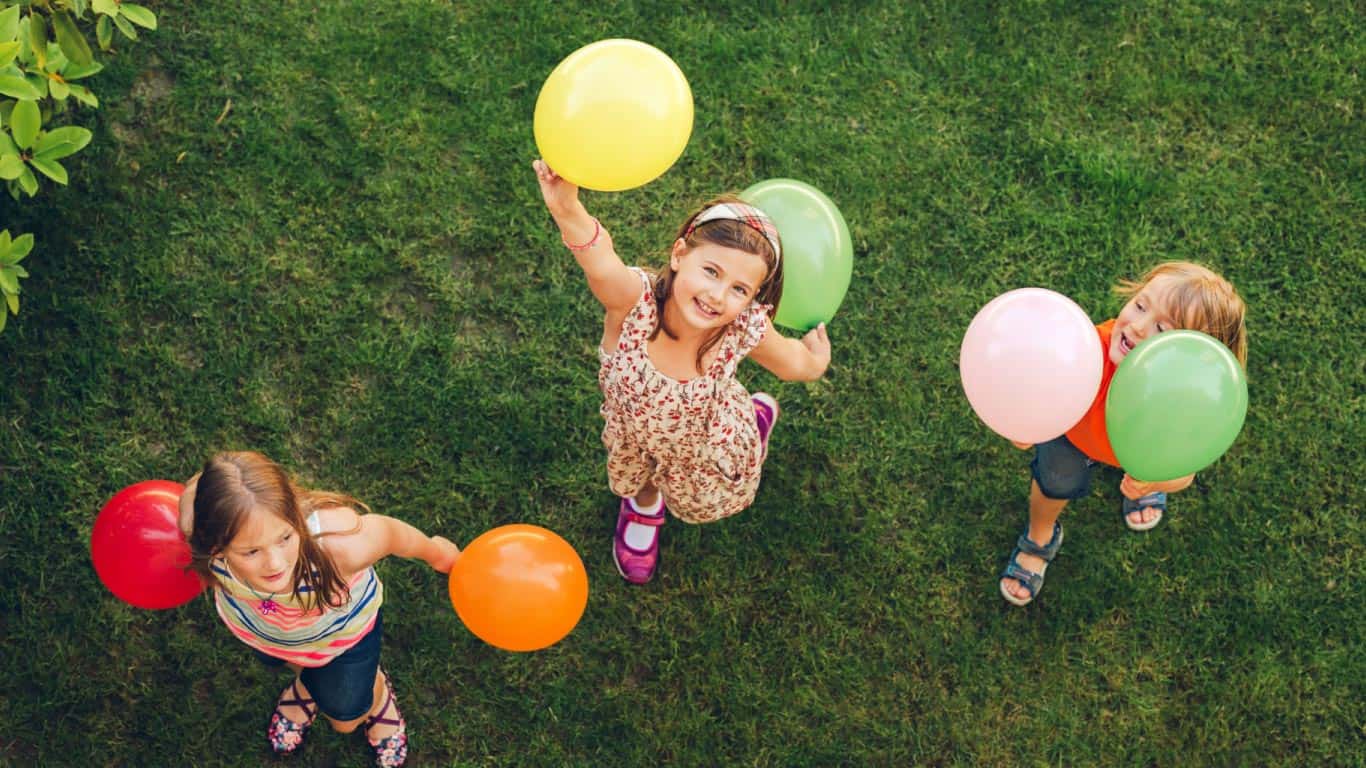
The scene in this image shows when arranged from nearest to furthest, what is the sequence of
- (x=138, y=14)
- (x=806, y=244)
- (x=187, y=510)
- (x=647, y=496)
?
(x=187, y=510) < (x=806, y=244) < (x=138, y=14) < (x=647, y=496)

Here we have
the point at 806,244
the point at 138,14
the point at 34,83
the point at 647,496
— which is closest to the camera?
the point at 806,244

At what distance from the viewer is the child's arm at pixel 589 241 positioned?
2.44m

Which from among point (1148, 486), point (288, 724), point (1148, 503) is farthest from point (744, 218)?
point (288, 724)

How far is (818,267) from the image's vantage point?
269cm

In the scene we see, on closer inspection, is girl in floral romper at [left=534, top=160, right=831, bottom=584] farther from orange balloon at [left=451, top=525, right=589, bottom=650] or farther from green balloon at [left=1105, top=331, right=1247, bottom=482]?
green balloon at [left=1105, top=331, right=1247, bottom=482]

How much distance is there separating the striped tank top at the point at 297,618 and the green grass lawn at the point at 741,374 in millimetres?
515

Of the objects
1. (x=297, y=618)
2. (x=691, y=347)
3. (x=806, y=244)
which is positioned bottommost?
(x=297, y=618)

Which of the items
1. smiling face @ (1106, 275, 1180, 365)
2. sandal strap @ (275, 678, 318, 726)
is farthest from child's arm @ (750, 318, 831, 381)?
sandal strap @ (275, 678, 318, 726)

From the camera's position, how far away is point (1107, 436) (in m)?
2.80

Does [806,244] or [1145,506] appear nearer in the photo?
[806,244]

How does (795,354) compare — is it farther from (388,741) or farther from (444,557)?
(388,741)

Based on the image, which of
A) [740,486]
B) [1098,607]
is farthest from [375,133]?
[1098,607]

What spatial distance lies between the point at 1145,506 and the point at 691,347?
1.72 metres

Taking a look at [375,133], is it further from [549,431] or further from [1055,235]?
[1055,235]
